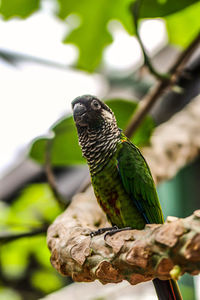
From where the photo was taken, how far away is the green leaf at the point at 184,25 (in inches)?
56.4

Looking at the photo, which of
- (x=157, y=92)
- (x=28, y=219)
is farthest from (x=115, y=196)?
(x=28, y=219)

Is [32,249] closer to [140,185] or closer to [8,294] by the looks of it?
[8,294]

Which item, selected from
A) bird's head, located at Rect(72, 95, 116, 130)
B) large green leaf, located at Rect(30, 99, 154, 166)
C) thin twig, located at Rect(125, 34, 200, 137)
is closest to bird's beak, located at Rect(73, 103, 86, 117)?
bird's head, located at Rect(72, 95, 116, 130)

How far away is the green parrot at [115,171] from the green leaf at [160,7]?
368 mm

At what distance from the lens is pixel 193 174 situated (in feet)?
5.60

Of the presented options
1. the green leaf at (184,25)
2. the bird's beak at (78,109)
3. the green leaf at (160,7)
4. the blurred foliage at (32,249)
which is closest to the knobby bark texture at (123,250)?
the bird's beak at (78,109)

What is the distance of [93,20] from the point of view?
4.74 feet

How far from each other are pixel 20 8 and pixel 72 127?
1.64 feet

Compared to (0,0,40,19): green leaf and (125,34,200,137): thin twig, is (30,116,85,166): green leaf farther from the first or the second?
(0,0,40,19): green leaf

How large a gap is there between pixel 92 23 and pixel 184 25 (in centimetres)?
34

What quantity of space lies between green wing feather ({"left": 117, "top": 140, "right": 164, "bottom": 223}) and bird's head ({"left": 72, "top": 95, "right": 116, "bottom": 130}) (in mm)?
96

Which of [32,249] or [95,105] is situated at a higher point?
[95,105]

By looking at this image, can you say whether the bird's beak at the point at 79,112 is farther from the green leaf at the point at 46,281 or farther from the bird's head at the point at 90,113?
the green leaf at the point at 46,281

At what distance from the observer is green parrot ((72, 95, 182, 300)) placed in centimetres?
87
